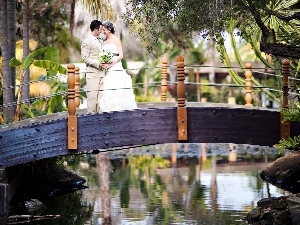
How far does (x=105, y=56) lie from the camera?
49.9ft

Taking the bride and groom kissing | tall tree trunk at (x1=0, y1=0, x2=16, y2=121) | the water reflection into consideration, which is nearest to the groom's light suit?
the bride and groom kissing

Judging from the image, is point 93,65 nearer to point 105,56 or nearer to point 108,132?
point 105,56

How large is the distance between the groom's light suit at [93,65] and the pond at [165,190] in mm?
2262

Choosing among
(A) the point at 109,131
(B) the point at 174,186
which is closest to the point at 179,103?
(A) the point at 109,131

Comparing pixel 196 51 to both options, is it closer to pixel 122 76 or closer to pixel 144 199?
pixel 144 199

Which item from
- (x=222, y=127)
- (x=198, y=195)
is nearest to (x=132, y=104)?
(x=222, y=127)

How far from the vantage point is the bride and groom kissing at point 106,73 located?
15.3 meters

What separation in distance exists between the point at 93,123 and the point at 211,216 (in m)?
2.81

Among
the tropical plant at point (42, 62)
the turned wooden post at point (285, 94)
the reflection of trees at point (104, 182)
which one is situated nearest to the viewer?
the turned wooden post at point (285, 94)

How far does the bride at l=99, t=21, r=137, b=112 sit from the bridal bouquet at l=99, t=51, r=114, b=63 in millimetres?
111

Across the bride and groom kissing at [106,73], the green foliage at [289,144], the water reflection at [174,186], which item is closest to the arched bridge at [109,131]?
the bride and groom kissing at [106,73]

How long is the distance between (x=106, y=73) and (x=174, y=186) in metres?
5.71

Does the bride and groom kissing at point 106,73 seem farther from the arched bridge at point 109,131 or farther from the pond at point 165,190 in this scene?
the pond at point 165,190

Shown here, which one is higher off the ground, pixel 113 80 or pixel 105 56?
pixel 105 56
